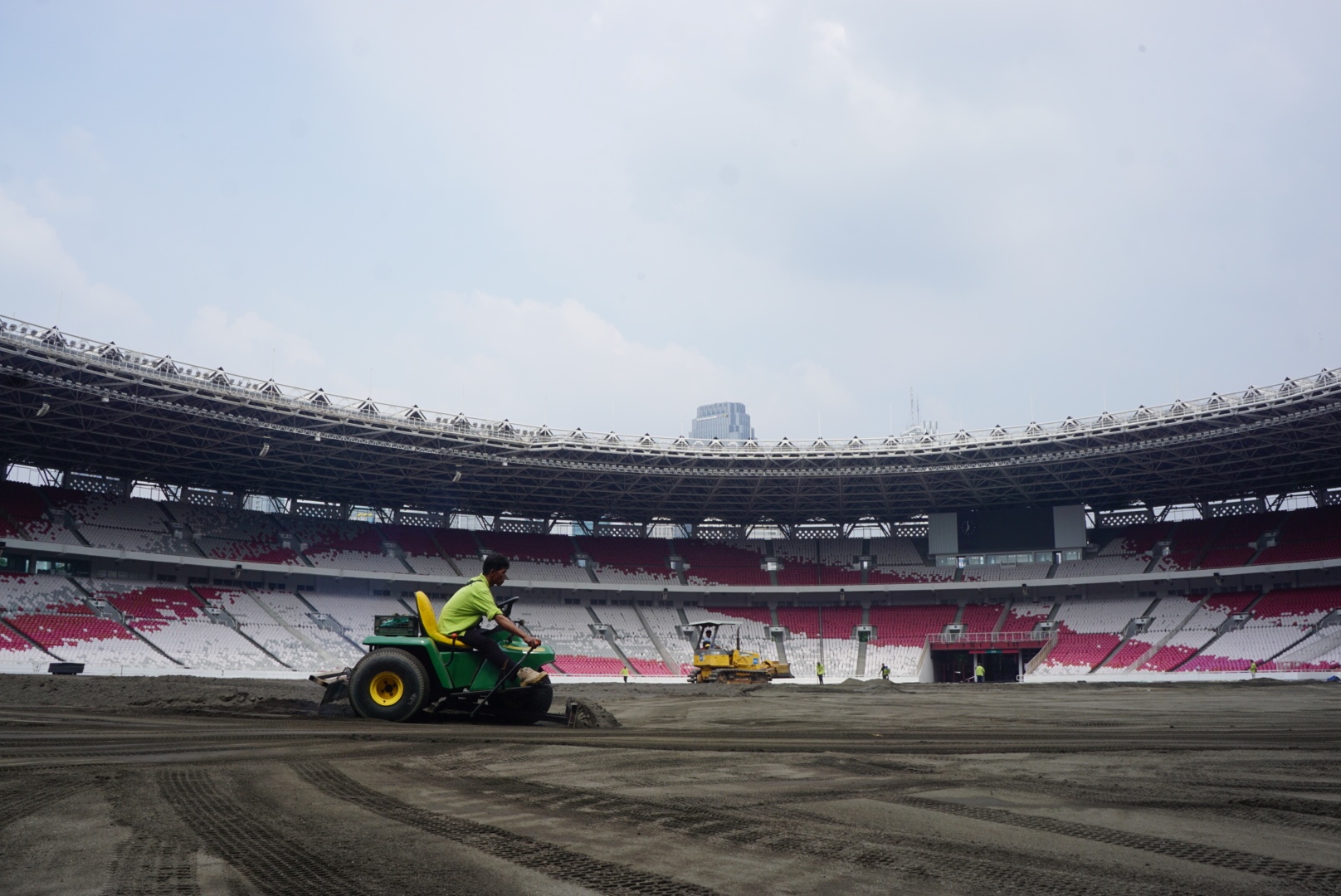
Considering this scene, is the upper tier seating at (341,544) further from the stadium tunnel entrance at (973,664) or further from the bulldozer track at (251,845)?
the bulldozer track at (251,845)

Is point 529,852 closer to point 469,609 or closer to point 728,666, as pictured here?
point 469,609

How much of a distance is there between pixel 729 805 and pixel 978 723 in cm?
858

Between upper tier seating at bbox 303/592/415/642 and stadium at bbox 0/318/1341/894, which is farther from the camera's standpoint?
upper tier seating at bbox 303/592/415/642

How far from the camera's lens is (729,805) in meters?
4.39

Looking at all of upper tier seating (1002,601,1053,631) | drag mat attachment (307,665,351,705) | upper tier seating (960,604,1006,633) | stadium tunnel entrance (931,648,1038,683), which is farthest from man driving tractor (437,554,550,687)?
upper tier seating (1002,601,1053,631)

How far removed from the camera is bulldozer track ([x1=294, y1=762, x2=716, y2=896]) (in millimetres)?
2930

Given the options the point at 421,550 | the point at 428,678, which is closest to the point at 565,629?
the point at 421,550

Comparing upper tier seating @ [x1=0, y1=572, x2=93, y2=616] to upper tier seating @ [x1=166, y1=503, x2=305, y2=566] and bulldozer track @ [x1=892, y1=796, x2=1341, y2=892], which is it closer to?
upper tier seating @ [x1=166, y1=503, x2=305, y2=566]

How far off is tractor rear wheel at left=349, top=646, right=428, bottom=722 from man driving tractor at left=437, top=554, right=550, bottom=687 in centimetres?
56

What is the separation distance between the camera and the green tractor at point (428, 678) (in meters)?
9.44

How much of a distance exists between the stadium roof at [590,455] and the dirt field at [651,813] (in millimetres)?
31018

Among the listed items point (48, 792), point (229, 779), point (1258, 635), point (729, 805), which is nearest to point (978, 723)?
point (729, 805)

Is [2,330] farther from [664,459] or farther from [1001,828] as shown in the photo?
[1001,828]

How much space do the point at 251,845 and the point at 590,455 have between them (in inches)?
1653
